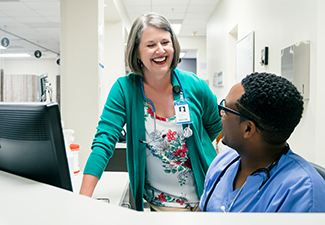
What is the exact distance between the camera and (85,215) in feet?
1.33

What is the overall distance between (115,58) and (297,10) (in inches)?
132

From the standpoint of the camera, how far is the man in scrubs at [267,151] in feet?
2.35

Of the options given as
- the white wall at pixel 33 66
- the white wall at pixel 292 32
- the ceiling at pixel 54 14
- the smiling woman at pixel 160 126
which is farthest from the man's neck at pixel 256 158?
the white wall at pixel 33 66

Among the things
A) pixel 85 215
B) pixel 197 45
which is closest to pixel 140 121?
pixel 85 215

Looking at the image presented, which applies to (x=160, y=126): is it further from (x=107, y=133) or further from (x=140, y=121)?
(x=107, y=133)

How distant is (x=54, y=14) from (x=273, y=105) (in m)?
6.01

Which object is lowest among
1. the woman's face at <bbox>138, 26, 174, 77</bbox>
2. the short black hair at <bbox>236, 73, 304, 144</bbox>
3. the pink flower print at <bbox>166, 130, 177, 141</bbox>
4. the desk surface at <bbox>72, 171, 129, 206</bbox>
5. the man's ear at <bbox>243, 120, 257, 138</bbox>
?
the desk surface at <bbox>72, 171, 129, 206</bbox>

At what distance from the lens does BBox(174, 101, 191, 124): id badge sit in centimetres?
128

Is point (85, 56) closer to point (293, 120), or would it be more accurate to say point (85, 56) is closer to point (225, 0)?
point (293, 120)

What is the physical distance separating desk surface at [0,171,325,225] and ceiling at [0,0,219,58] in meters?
3.81

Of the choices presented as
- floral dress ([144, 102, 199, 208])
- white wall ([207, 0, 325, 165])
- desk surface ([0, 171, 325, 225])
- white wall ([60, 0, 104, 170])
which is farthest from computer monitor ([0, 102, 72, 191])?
white wall ([60, 0, 104, 170])

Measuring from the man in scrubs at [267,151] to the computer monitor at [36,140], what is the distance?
524mm

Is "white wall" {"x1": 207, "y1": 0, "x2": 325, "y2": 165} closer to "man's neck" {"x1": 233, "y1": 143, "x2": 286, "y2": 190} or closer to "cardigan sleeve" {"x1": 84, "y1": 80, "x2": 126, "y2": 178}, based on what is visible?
"man's neck" {"x1": 233, "y1": 143, "x2": 286, "y2": 190}

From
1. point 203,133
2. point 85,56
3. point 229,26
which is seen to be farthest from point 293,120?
point 229,26
